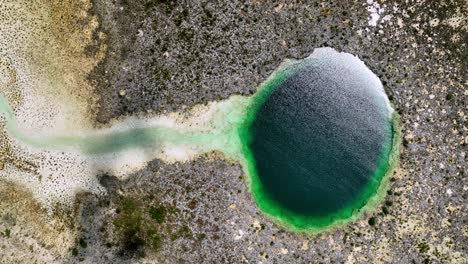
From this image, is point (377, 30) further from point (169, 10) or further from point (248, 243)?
point (248, 243)

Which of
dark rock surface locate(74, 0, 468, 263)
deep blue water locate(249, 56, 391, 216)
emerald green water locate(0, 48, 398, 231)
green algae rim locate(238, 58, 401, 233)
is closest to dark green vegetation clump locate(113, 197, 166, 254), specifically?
dark rock surface locate(74, 0, 468, 263)

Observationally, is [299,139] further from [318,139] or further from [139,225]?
[139,225]

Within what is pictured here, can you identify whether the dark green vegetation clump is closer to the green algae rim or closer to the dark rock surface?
the dark rock surface

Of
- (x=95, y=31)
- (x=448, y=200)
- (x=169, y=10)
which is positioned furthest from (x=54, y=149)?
(x=448, y=200)

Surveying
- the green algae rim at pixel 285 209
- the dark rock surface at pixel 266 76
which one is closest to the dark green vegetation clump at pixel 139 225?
the dark rock surface at pixel 266 76

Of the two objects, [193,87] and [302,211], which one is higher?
[193,87]

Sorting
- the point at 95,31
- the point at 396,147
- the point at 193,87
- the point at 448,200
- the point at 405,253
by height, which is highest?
the point at 95,31
